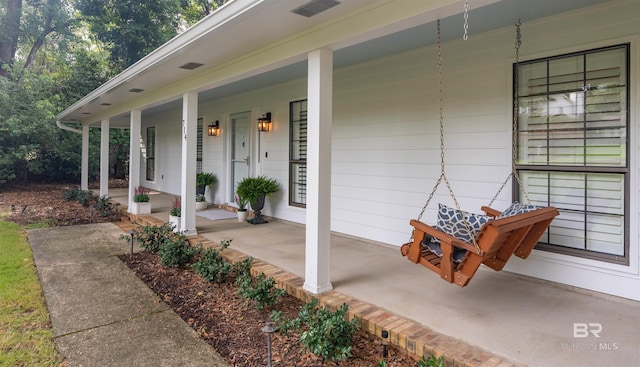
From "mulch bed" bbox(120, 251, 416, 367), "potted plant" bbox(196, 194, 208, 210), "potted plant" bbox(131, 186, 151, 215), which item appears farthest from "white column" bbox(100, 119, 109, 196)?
"mulch bed" bbox(120, 251, 416, 367)

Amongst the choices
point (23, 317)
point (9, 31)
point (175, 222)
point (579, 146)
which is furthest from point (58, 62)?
point (579, 146)

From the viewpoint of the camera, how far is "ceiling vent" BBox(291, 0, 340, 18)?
8.62 ft

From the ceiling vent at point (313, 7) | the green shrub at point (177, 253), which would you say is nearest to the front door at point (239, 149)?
the green shrub at point (177, 253)

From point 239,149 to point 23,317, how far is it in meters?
5.05

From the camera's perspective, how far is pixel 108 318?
2.96 m

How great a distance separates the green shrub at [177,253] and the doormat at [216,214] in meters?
2.11

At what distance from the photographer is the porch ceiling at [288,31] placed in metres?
2.72

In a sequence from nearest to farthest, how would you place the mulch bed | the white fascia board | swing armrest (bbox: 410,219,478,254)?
1. the mulch bed
2. swing armrest (bbox: 410,219,478,254)
3. the white fascia board

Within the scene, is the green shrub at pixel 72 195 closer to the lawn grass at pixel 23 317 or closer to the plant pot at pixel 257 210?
the lawn grass at pixel 23 317

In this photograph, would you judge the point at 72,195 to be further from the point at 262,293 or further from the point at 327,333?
the point at 327,333

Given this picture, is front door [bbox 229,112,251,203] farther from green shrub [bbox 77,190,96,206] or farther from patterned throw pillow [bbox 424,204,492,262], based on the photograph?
patterned throw pillow [bbox 424,204,492,262]

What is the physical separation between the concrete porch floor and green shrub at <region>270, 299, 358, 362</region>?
0.25 m

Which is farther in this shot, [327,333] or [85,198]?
[85,198]

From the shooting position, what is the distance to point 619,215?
303 cm
